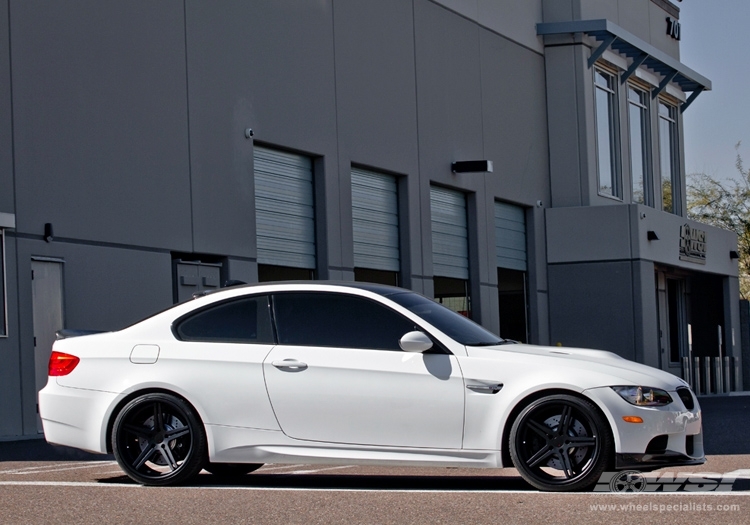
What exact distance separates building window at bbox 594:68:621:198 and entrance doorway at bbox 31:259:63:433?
61.9 ft

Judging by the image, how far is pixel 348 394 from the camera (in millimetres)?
8328

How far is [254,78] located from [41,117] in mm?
4892

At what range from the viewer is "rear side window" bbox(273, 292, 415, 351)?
8523mm

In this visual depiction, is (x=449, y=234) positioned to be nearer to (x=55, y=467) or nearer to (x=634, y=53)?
(x=634, y=53)

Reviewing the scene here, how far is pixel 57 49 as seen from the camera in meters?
16.6

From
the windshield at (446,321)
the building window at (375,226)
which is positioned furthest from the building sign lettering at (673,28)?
the windshield at (446,321)

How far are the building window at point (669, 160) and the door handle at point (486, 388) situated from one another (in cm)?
2966

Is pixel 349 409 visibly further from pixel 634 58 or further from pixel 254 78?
pixel 634 58

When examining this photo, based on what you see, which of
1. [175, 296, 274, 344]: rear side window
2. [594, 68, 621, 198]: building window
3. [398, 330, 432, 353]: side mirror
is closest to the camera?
[398, 330, 432, 353]: side mirror

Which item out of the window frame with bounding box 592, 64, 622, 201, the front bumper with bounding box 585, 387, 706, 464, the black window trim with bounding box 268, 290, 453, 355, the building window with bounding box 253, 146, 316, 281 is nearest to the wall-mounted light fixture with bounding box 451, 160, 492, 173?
the building window with bounding box 253, 146, 316, 281

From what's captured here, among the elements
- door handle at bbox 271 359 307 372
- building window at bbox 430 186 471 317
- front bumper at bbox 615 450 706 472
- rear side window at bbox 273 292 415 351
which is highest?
building window at bbox 430 186 471 317

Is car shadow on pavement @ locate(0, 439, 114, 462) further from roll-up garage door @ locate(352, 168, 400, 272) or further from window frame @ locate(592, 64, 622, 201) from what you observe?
window frame @ locate(592, 64, 622, 201)

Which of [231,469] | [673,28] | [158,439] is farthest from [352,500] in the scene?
[673,28]

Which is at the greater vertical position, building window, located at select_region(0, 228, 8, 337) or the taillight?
building window, located at select_region(0, 228, 8, 337)
